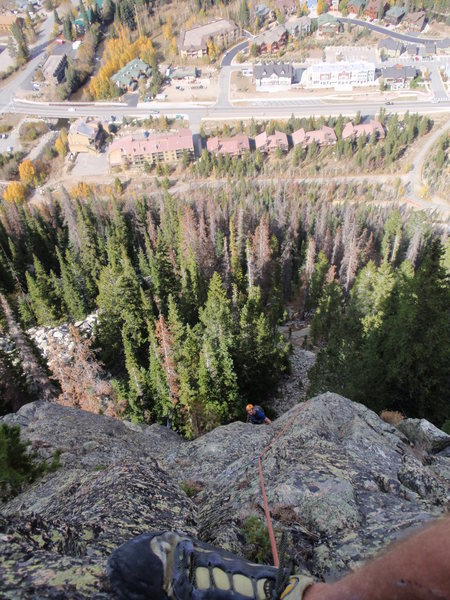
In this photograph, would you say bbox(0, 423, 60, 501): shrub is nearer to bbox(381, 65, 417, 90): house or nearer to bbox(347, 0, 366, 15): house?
bbox(381, 65, 417, 90): house

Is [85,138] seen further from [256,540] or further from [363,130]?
[256,540]

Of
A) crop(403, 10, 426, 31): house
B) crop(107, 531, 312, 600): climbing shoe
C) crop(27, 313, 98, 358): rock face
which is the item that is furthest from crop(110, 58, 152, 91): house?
crop(107, 531, 312, 600): climbing shoe

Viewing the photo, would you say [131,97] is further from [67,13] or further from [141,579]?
[141,579]

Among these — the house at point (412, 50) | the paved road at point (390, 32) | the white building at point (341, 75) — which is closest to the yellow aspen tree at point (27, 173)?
the white building at point (341, 75)

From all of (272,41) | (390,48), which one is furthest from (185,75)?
(390,48)

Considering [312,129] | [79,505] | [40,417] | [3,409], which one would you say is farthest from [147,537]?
[312,129]
